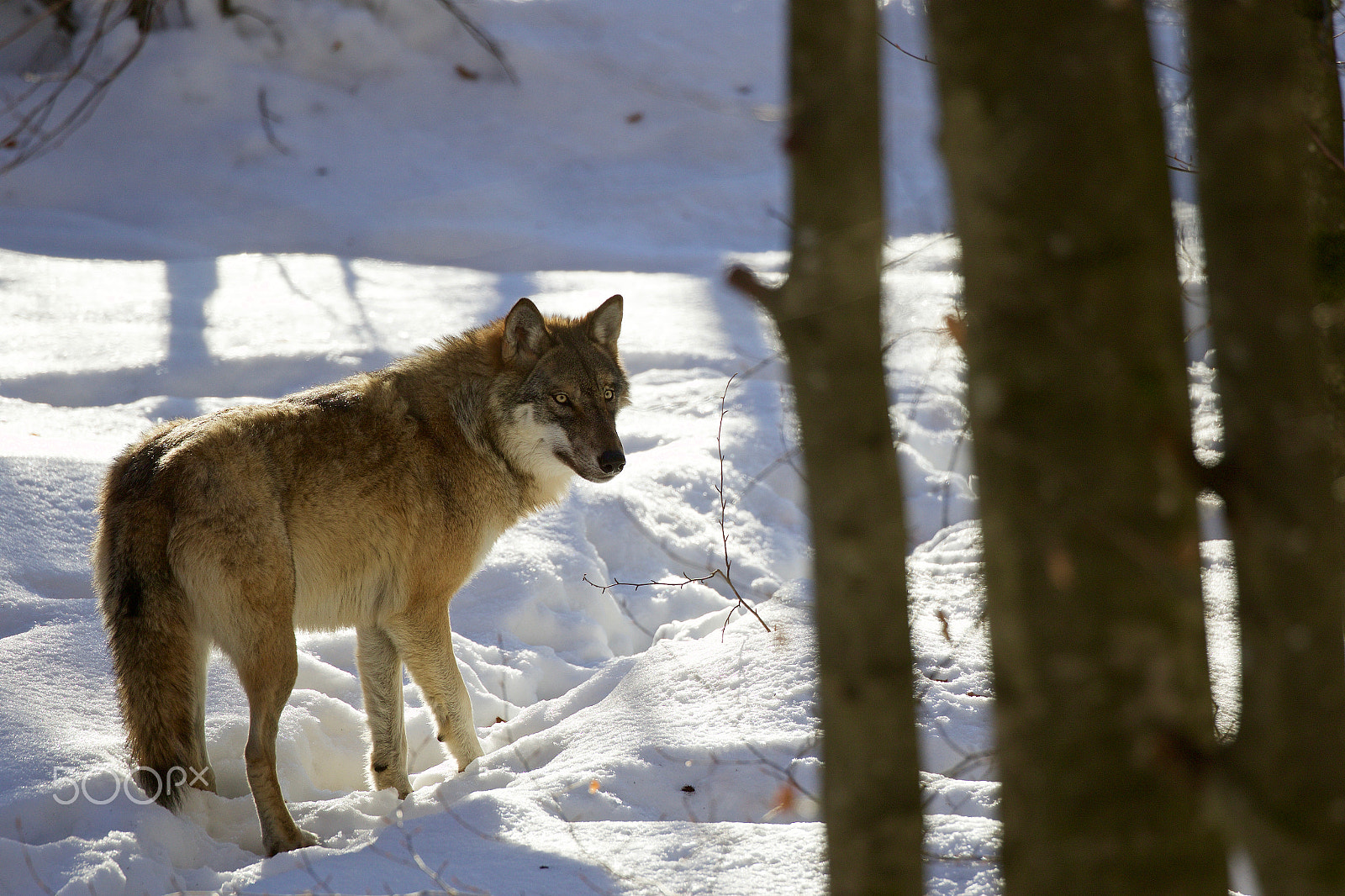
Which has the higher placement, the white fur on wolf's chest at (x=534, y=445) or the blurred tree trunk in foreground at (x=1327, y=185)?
the blurred tree trunk in foreground at (x=1327, y=185)

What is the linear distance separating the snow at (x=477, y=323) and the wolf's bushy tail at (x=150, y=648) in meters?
0.13

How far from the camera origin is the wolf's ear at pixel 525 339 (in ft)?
16.4

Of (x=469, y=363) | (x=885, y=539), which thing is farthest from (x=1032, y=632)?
(x=469, y=363)

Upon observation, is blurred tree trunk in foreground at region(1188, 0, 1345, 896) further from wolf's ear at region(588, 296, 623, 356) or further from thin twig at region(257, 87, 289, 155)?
thin twig at region(257, 87, 289, 155)

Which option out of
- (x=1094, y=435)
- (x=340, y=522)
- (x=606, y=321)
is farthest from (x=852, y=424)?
(x=606, y=321)

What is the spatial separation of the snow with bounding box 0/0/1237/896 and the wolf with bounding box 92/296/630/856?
312 mm

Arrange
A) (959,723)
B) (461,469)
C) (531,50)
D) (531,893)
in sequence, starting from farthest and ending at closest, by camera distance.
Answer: (531,50), (461,469), (959,723), (531,893)

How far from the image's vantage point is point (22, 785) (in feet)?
11.2

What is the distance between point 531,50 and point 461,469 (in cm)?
1163

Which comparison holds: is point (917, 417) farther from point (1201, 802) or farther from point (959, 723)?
point (1201, 802)

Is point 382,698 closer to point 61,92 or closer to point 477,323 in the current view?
point 61,92

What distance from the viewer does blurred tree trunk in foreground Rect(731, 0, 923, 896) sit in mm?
1504

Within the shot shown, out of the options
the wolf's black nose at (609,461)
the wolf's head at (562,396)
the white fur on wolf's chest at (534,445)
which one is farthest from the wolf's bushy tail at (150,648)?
the wolf's black nose at (609,461)

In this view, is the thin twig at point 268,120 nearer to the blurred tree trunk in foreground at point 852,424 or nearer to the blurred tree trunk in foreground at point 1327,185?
the blurred tree trunk in foreground at point 1327,185
